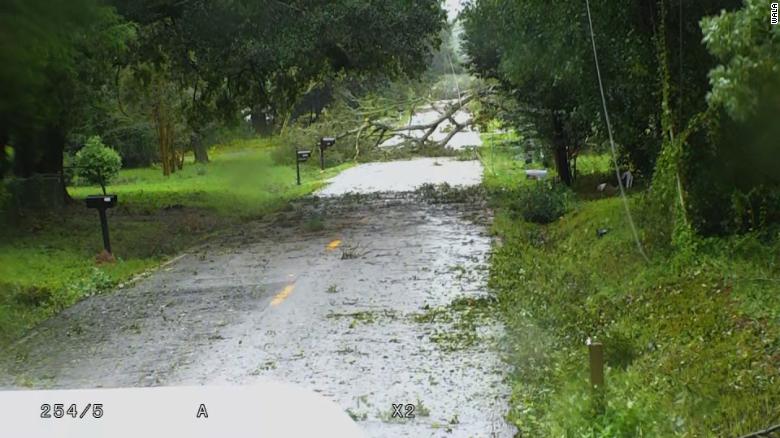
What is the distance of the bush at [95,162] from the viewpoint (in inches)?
726

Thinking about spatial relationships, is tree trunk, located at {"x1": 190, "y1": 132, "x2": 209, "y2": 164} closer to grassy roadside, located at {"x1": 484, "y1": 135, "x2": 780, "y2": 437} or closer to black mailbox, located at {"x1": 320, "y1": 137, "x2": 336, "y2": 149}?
black mailbox, located at {"x1": 320, "y1": 137, "x2": 336, "y2": 149}

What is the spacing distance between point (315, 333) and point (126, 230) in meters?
9.04

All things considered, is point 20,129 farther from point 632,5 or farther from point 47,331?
point 632,5

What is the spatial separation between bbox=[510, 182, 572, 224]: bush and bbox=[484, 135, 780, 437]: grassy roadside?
A: 4.10 meters

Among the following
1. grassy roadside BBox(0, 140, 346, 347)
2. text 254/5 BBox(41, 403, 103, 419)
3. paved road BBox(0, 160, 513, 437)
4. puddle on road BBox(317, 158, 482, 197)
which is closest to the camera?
text 254/5 BBox(41, 403, 103, 419)

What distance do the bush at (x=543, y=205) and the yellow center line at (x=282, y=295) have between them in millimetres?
5948

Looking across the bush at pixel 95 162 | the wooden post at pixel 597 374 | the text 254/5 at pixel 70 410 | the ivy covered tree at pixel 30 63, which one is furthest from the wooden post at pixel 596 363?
the bush at pixel 95 162

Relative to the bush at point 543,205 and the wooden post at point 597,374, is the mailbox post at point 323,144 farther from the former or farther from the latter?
the wooden post at point 597,374

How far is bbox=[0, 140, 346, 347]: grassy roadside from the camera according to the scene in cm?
776

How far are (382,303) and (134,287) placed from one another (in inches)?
130

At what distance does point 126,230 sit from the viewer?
15.3 metres

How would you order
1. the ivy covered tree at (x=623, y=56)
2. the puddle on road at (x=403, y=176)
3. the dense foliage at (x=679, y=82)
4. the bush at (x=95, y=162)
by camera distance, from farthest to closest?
the puddle on road at (x=403, y=176)
the bush at (x=95, y=162)
the ivy covered tree at (x=623, y=56)
the dense foliage at (x=679, y=82)

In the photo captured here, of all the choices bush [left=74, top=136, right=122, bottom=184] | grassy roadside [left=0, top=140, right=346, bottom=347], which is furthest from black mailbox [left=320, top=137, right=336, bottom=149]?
bush [left=74, top=136, right=122, bottom=184]

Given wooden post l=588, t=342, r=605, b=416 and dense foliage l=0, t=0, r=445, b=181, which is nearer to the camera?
wooden post l=588, t=342, r=605, b=416
